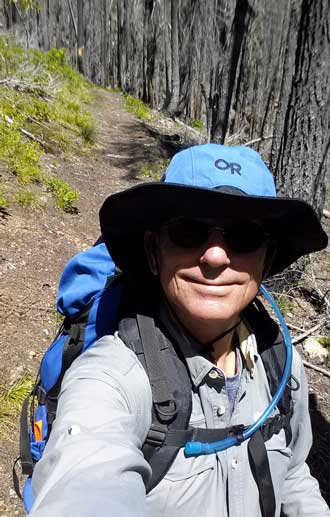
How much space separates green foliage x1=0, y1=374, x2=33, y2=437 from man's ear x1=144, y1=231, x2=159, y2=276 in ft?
5.33

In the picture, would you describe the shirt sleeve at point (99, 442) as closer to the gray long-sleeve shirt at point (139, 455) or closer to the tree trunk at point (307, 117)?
the gray long-sleeve shirt at point (139, 455)

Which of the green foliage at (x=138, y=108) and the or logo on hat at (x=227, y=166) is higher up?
the or logo on hat at (x=227, y=166)

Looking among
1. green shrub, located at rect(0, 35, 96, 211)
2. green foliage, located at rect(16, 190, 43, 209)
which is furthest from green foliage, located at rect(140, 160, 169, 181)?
green foliage, located at rect(16, 190, 43, 209)

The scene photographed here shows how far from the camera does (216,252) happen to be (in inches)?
45.3

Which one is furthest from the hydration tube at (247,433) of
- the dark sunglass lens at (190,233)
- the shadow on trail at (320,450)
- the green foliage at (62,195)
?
the green foliage at (62,195)

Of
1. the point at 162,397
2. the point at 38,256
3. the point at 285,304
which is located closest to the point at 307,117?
the point at 285,304

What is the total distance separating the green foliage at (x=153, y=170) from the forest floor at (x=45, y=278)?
0.57 ft

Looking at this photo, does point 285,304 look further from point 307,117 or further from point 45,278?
point 45,278

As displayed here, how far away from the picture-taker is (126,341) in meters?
1.15

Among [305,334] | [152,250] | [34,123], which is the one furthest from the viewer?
[34,123]

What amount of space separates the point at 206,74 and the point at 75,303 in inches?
418

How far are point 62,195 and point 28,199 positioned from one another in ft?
1.46

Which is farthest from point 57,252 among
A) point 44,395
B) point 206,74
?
point 206,74

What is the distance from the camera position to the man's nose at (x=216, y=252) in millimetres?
1147
